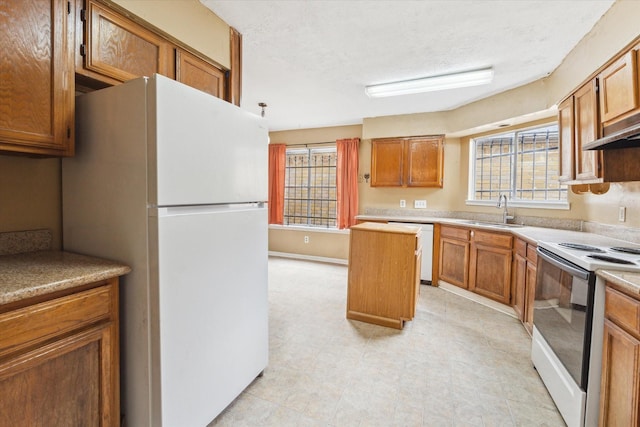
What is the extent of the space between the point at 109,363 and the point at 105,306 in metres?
0.25

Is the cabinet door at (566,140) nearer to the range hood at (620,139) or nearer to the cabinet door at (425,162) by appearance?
the range hood at (620,139)

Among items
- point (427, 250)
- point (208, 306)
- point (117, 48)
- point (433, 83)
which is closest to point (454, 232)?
point (427, 250)

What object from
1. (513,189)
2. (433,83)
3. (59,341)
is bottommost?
(59,341)

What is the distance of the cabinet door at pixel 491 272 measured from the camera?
2953 mm

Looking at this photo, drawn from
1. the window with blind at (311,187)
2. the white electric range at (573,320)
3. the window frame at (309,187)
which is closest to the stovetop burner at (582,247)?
the white electric range at (573,320)

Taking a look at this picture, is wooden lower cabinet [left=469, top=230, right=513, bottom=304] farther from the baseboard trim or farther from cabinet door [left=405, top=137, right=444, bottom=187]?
the baseboard trim

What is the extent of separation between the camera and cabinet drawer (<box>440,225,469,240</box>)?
3443mm

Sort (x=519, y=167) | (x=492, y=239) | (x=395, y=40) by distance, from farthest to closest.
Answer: (x=519, y=167) → (x=492, y=239) → (x=395, y=40)

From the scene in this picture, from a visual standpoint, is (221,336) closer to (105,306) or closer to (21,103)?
(105,306)

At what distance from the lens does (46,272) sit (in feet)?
3.69

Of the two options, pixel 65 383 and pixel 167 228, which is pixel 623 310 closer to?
pixel 167 228

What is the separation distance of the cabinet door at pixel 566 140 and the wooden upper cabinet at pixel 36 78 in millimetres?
3434

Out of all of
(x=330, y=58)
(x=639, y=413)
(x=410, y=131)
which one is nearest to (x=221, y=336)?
(x=639, y=413)

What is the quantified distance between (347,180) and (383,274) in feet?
8.37
